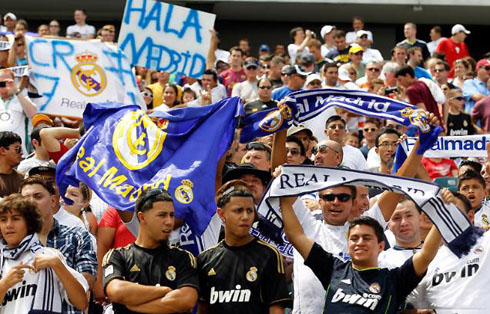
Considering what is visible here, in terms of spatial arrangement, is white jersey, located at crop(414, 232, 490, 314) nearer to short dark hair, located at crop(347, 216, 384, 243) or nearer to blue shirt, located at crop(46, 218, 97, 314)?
short dark hair, located at crop(347, 216, 384, 243)

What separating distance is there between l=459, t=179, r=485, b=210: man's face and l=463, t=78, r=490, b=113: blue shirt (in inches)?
296

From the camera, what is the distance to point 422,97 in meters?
14.6

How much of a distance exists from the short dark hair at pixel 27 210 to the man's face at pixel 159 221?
713 mm

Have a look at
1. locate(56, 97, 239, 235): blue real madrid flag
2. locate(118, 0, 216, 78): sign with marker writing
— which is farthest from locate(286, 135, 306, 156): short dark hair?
locate(118, 0, 216, 78): sign with marker writing

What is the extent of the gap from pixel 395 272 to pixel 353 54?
1122 cm

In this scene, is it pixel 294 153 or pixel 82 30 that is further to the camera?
pixel 82 30

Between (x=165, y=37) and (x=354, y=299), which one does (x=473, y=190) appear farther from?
(x=165, y=37)

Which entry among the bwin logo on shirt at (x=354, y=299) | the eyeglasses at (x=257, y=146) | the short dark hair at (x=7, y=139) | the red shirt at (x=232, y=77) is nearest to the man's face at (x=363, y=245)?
the bwin logo on shirt at (x=354, y=299)

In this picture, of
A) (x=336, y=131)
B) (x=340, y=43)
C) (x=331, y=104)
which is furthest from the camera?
(x=340, y=43)

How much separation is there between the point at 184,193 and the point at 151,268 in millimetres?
1238

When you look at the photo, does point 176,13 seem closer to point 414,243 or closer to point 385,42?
point 414,243

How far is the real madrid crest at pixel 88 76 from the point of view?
1264 cm

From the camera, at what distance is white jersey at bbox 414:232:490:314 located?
709 cm

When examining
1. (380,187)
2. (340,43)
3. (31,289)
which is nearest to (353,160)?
(380,187)
